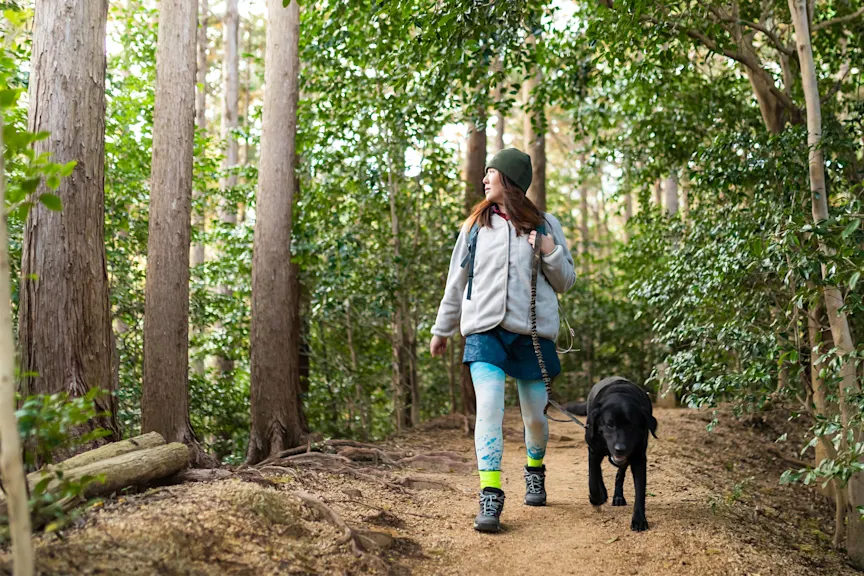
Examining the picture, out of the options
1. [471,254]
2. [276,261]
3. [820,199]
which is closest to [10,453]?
[471,254]

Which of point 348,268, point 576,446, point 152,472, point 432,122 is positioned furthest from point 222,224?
point 152,472

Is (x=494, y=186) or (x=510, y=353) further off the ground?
(x=494, y=186)

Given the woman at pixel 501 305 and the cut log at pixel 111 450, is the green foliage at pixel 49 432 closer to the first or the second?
the cut log at pixel 111 450

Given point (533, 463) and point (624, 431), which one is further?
point (533, 463)

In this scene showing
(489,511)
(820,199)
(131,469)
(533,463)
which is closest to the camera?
(131,469)

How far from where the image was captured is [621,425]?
427cm

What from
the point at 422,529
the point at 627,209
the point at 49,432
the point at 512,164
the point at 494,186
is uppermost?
the point at 627,209

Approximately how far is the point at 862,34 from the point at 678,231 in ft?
8.47

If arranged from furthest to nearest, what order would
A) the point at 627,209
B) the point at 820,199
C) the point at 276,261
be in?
the point at 627,209 → the point at 276,261 → the point at 820,199

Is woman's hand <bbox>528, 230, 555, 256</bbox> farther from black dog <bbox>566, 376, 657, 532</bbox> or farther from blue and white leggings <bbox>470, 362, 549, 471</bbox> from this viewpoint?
black dog <bbox>566, 376, 657, 532</bbox>

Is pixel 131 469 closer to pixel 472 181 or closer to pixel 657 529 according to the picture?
pixel 657 529

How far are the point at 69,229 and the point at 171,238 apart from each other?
4.43ft

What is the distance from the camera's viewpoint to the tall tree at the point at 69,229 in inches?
170

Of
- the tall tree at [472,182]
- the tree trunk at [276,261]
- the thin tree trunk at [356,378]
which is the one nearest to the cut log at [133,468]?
the tree trunk at [276,261]
